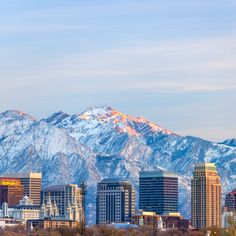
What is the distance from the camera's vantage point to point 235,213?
438ft

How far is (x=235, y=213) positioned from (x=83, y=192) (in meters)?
40.0

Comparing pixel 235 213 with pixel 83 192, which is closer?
pixel 235 213

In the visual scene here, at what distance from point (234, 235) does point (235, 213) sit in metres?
8.57

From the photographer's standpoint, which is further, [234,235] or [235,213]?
[235,213]

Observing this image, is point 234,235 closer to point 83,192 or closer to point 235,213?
point 235,213

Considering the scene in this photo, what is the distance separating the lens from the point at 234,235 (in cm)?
12519

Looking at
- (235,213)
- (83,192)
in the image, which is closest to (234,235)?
(235,213)

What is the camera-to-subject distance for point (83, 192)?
170875 mm

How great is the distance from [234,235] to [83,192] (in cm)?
4779

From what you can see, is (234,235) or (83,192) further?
(83,192)

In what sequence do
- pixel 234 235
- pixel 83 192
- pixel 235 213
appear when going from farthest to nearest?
pixel 83 192
pixel 235 213
pixel 234 235

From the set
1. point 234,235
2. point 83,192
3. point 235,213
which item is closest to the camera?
point 234,235
